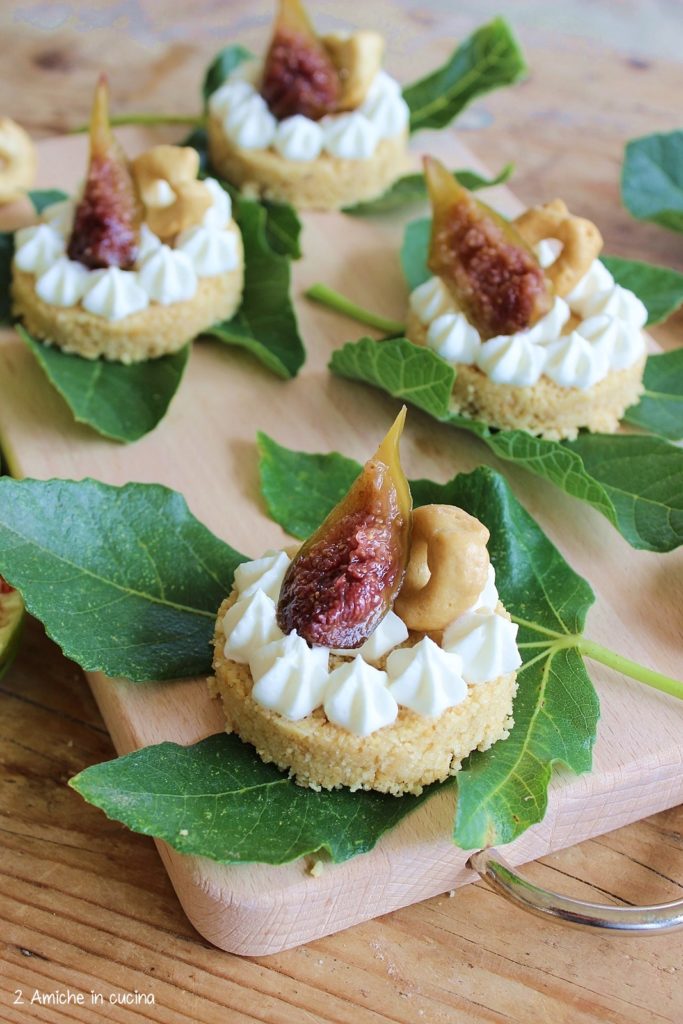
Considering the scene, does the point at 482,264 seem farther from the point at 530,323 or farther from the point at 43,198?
the point at 43,198

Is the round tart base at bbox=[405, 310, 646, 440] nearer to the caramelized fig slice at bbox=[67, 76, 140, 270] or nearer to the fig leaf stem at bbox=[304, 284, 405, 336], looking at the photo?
the fig leaf stem at bbox=[304, 284, 405, 336]

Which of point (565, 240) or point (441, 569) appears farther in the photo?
point (565, 240)

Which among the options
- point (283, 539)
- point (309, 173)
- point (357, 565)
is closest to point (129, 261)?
point (309, 173)

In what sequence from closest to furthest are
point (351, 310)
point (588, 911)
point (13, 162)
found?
point (588, 911)
point (351, 310)
point (13, 162)

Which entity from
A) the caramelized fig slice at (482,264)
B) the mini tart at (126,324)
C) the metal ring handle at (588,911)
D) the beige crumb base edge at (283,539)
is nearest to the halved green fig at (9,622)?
the beige crumb base edge at (283,539)

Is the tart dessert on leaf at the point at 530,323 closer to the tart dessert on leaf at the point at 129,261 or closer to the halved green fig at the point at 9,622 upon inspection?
the tart dessert on leaf at the point at 129,261

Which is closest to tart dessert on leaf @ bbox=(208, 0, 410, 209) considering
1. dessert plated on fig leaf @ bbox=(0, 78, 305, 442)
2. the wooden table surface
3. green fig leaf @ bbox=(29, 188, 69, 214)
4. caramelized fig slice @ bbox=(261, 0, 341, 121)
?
caramelized fig slice @ bbox=(261, 0, 341, 121)
